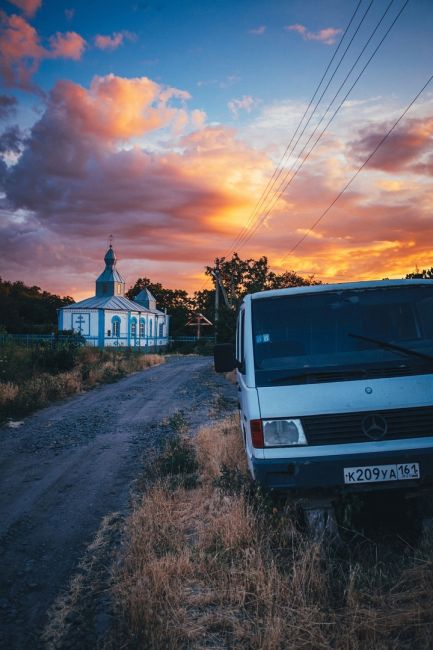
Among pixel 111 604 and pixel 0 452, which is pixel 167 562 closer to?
pixel 111 604

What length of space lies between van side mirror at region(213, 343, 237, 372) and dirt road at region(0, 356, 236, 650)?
2220 millimetres

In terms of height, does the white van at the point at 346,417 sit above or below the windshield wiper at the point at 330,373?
below

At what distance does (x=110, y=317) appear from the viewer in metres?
46.0

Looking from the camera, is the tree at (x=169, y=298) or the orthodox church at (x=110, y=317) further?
the tree at (x=169, y=298)

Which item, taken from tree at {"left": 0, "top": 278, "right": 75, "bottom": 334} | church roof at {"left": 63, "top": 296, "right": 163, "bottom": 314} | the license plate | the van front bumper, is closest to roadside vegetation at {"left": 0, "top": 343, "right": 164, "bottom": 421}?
the van front bumper

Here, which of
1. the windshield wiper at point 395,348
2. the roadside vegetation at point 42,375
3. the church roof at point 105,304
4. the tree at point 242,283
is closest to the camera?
the windshield wiper at point 395,348

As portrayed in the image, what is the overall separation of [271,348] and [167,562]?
6.95 ft

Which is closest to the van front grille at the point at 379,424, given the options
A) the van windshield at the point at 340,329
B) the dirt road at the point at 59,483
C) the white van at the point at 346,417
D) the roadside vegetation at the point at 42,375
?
the white van at the point at 346,417

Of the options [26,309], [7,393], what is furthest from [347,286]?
[26,309]

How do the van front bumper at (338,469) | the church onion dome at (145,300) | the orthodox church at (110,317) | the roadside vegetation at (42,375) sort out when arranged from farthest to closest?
the church onion dome at (145,300)
the orthodox church at (110,317)
the roadside vegetation at (42,375)
the van front bumper at (338,469)

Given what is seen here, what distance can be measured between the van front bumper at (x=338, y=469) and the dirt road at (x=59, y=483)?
2082mm

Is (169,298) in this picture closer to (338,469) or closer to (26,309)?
(26,309)

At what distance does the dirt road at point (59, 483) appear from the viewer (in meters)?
3.61

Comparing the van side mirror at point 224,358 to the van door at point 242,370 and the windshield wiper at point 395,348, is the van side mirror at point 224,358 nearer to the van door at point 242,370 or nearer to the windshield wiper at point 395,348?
the van door at point 242,370
